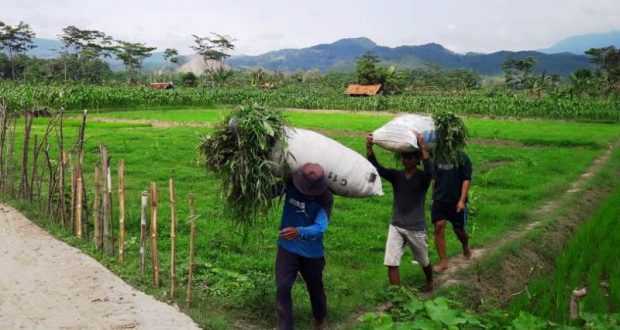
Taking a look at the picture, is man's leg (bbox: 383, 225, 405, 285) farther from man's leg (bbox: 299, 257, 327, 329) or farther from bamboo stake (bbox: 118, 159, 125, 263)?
bamboo stake (bbox: 118, 159, 125, 263)

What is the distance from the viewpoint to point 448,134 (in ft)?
18.3

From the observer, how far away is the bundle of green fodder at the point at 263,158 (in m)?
4.32

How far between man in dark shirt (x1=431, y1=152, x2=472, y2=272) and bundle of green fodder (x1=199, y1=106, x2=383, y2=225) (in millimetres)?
2075

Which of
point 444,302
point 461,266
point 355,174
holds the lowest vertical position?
point 461,266

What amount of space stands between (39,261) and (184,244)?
162 cm

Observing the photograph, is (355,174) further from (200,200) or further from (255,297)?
(200,200)

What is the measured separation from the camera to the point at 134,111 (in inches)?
1283

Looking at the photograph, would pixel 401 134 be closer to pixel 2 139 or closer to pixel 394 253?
pixel 394 253

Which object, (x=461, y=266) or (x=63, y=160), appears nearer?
(x=461, y=266)

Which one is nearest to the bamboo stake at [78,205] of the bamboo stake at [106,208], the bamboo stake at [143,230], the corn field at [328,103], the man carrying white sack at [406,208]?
the bamboo stake at [106,208]

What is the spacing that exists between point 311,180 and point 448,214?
2.74 meters

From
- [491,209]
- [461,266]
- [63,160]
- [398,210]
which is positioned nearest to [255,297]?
[398,210]

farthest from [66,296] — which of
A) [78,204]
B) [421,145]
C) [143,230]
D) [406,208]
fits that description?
[421,145]

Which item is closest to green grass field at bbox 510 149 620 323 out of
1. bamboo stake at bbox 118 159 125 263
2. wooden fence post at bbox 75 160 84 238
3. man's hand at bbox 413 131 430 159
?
man's hand at bbox 413 131 430 159
